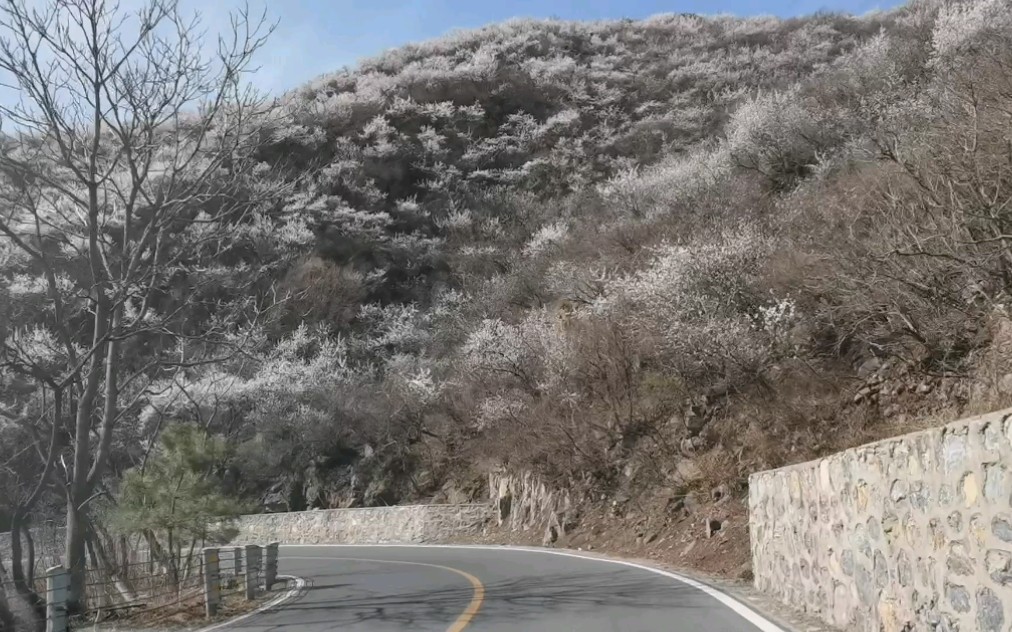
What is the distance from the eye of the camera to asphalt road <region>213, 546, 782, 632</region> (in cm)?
894

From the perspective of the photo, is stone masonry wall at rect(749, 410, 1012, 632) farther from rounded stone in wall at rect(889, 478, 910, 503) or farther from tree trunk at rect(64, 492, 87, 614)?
tree trunk at rect(64, 492, 87, 614)

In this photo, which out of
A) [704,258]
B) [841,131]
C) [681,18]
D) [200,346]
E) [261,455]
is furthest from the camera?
[681,18]

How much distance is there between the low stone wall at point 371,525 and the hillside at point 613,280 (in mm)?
1359

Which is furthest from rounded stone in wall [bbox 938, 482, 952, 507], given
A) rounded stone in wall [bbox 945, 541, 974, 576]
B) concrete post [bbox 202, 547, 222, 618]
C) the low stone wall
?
the low stone wall

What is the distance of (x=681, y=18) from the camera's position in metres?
78.6

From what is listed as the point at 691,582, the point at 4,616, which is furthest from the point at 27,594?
the point at 691,582

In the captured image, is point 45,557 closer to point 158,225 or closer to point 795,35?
point 158,225

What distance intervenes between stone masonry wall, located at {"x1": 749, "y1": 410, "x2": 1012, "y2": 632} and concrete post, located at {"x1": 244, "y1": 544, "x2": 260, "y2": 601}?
374 inches

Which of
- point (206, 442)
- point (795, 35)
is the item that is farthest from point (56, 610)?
point (795, 35)

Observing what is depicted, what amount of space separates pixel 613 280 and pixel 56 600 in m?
20.9

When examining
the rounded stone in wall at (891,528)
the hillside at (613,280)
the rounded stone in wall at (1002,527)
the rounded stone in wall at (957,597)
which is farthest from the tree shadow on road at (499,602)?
the rounded stone in wall at (1002,527)

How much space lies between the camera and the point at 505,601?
36.9ft

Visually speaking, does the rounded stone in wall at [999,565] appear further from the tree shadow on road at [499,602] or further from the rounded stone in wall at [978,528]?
the tree shadow on road at [499,602]

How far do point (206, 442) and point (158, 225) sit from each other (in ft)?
15.3
